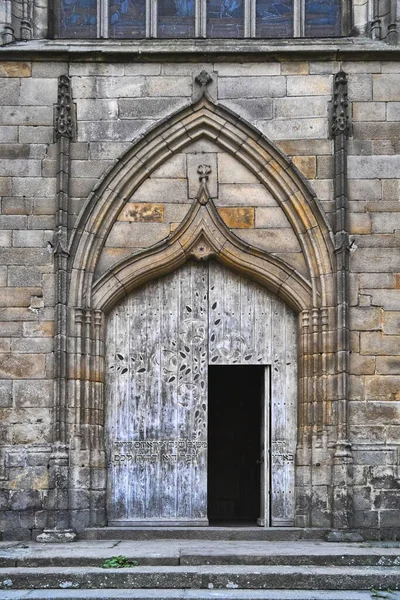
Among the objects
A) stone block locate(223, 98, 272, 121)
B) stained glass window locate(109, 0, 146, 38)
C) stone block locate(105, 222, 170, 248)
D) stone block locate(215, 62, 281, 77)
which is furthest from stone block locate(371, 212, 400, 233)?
stained glass window locate(109, 0, 146, 38)

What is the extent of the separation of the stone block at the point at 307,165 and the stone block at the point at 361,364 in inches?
76.2

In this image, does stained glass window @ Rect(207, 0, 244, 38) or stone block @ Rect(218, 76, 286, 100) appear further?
stained glass window @ Rect(207, 0, 244, 38)

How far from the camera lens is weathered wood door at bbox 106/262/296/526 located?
9.84 m

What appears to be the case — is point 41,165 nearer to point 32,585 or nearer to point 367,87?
point 367,87

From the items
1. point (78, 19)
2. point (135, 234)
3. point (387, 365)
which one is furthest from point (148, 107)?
point (387, 365)

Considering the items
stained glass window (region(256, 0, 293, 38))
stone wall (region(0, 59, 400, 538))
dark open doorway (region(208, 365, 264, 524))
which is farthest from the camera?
dark open doorway (region(208, 365, 264, 524))

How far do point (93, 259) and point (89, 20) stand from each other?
2.79 meters

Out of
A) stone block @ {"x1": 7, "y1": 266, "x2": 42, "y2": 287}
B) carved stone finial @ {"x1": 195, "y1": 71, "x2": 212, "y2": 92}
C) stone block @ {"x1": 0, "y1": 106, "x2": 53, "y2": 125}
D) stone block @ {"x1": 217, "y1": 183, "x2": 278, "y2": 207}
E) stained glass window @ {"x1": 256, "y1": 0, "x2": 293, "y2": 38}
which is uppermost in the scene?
stained glass window @ {"x1": 256, "y1": 0, "x2": 293, "y2": 38}

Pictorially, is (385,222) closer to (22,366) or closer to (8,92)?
(22,366)

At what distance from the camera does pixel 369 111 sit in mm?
9883

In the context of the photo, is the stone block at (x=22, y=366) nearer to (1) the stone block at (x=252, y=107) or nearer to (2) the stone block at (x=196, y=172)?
(2) the stone block at (x=196, y=172)

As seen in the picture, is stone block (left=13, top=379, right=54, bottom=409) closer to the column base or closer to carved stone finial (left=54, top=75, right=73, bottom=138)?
the column base

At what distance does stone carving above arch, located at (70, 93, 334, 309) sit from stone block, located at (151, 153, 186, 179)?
5 centimetres

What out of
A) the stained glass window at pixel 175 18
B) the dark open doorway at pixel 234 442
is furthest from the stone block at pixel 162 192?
the dark open doorway at pixel 234 442
